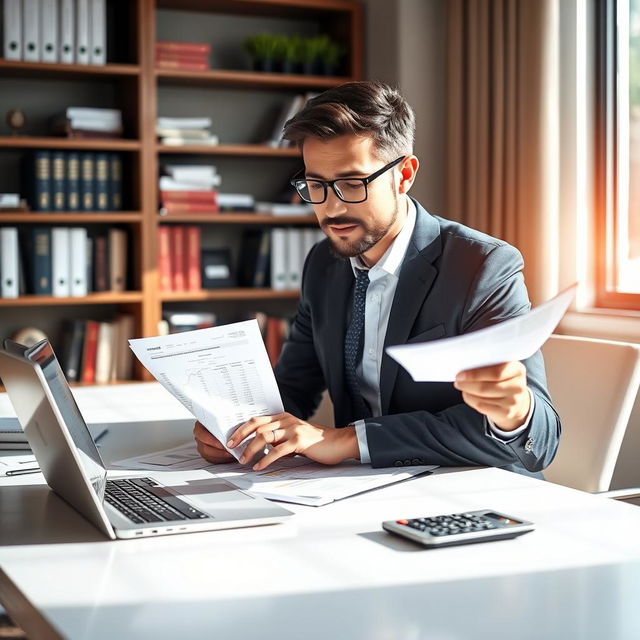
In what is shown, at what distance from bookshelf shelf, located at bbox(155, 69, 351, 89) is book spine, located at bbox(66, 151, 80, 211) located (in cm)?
47

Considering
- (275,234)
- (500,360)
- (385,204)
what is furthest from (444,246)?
(275,234)

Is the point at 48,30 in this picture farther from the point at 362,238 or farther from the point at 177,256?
the point at 362,238

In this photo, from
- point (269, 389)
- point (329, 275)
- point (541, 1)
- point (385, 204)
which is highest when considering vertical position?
point (541, 1)

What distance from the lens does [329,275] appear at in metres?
2.05

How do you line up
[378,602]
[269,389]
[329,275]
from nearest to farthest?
1. [378,602]
2. [269,389]
3. [329,275]

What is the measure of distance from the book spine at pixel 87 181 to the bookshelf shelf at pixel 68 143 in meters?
0.05

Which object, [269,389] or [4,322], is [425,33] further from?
[269,389]

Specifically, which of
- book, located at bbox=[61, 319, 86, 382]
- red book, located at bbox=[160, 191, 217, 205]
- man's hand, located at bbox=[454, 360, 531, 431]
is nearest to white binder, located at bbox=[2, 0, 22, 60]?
red book, located at bbox=[160, 191, 217, 205]

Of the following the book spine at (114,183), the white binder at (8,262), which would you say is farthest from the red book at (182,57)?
the white binder at (8,262)

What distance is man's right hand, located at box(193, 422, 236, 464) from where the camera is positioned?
1.60 meters

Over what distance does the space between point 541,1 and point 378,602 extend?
282cm

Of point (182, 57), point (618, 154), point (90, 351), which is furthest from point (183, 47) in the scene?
point (618, 154)

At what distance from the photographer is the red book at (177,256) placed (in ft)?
12.9

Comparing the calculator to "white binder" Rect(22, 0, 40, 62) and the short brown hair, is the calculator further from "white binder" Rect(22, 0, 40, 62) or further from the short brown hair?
"white binder" Rect(22, 0, 40, 62)
